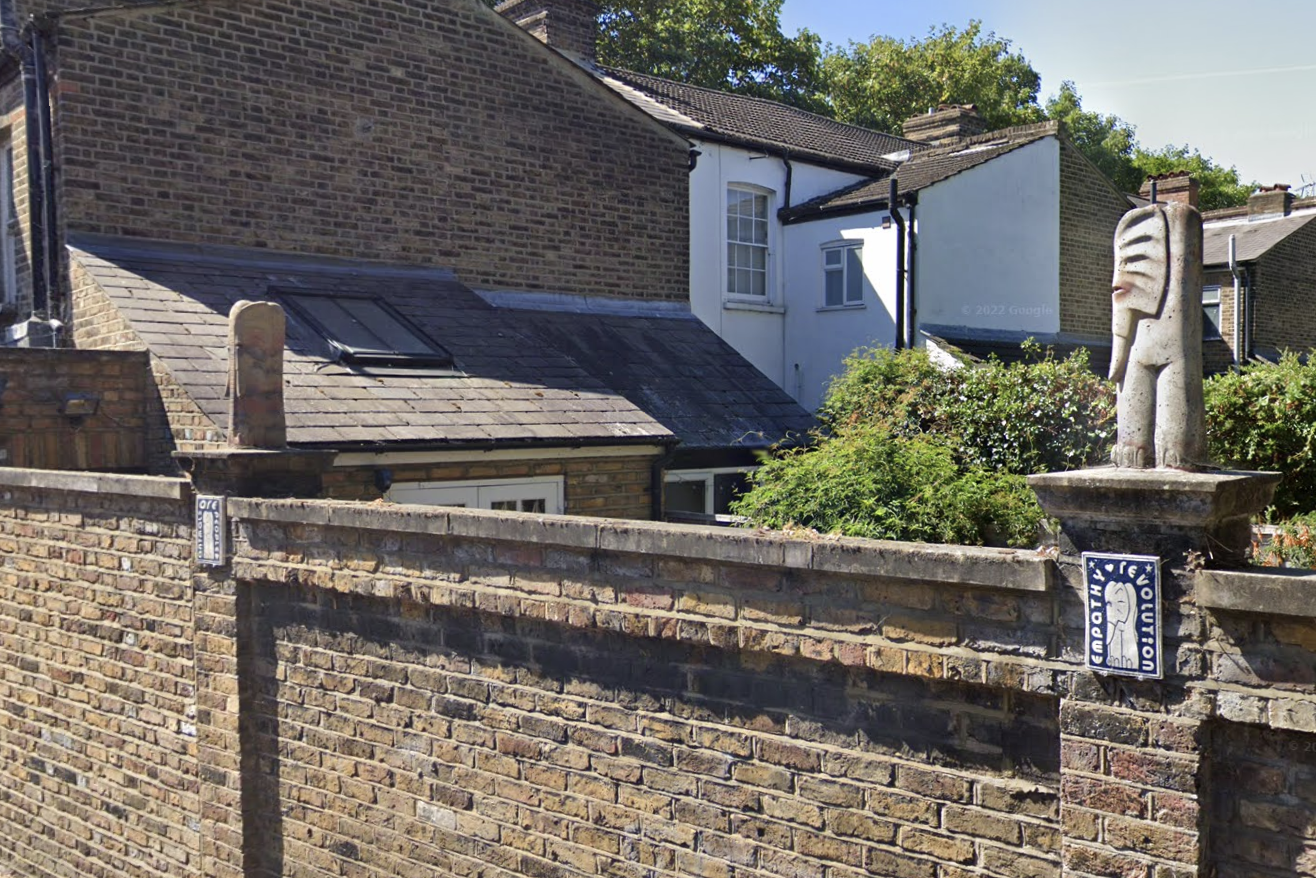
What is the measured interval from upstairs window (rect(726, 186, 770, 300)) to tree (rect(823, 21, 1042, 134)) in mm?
19968

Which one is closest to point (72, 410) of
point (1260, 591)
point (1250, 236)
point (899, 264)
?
point (1260, 591)

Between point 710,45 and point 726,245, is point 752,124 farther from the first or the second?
point 710,45

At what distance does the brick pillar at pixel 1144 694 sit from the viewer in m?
3.11

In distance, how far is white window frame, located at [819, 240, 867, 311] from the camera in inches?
722

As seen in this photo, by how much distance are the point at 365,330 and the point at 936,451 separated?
534 cm

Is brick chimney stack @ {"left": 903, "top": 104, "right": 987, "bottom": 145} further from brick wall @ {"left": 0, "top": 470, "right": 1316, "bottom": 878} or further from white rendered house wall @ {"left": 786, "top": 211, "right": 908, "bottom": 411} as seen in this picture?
brick wall @ {"left": 0, "top": 470, "right": 1316, "bottom": 878}

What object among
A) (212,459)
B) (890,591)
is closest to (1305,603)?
(890,591)

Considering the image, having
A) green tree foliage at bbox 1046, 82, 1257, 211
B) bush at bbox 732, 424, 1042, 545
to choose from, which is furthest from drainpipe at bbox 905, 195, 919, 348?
green tree foliage at bbox 1046, 82, 1257, 211

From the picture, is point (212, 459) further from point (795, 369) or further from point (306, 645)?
point (795, 369)

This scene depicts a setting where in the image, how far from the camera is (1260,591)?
294 centimetres

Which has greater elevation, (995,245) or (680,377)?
(995,245)

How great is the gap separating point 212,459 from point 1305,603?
16.6ft

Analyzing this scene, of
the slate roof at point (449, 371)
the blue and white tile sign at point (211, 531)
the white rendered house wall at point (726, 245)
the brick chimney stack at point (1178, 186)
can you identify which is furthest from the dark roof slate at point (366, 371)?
the brick chimney stack at point (1178, 186)

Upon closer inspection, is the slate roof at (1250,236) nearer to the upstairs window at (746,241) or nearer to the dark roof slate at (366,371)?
the upstairs window at (746,241)
